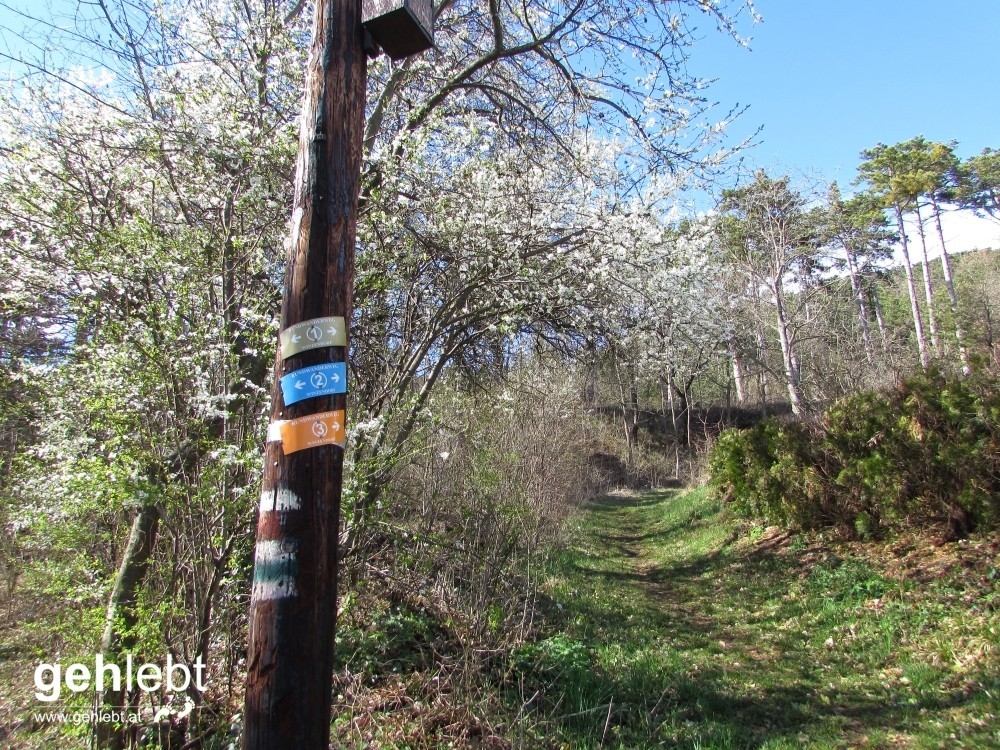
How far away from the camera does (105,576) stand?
362 centimetres

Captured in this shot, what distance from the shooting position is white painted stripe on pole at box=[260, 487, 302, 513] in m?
1.74

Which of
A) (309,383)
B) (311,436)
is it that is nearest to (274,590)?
(311,436)

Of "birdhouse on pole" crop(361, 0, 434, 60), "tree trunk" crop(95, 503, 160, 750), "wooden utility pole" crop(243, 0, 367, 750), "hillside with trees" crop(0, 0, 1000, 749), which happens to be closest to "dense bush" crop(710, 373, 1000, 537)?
"hillside with trees" crop(0, 0, 1000, 749)

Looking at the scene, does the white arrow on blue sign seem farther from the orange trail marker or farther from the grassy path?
A: the grassy path

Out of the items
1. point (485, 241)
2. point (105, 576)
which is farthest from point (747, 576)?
point (105, 576)

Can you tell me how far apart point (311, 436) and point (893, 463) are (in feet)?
25.4

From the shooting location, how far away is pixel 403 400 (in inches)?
178

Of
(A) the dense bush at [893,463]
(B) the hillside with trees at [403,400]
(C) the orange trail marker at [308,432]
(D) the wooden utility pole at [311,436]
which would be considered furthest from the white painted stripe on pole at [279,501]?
(A) the dense bush at [893,463]

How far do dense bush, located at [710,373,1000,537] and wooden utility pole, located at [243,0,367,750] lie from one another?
7.08m

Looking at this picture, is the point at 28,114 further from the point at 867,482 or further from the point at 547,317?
the point at 867,482

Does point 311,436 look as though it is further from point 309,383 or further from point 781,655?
point 781,655

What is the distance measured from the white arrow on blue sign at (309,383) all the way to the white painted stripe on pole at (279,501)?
0.90ft

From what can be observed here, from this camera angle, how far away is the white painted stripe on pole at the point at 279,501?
68.3 inches

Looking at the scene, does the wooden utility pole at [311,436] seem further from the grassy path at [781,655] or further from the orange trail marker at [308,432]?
the grassy path at [781,655]
